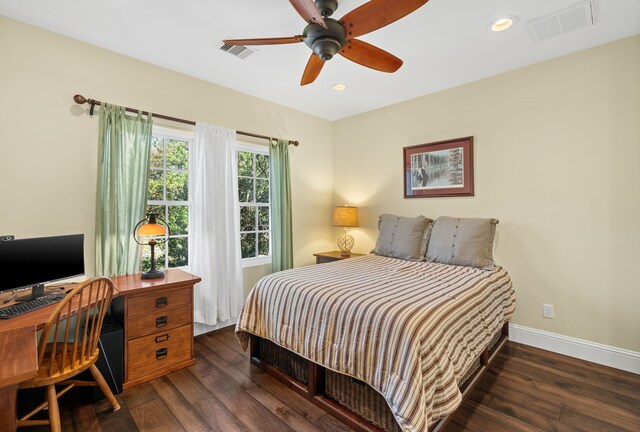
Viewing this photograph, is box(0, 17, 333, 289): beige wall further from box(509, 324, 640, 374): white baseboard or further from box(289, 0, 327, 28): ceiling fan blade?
box(509, 324, 640, 374): white baseboard

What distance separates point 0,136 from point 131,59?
1160 mm

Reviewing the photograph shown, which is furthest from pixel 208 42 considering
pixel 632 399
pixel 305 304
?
pixel 632 399

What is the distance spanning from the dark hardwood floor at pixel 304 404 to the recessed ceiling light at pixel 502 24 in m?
2.64

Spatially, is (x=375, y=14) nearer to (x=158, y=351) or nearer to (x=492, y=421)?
(x=492, y=421)

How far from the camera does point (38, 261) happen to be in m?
1.96

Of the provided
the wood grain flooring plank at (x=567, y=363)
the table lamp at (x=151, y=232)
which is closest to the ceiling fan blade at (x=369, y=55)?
the table lamp at (x=151, y=232)

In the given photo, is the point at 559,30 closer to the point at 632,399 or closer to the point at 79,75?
the point at 632,399

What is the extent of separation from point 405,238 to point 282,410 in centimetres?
205

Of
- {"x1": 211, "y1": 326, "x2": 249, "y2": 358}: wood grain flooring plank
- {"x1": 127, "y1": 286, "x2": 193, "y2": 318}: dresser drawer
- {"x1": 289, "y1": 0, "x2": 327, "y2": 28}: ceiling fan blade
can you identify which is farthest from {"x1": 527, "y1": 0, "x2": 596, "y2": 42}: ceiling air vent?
{"x1": 211, "y1": 326, "x2": 249, "y2": 358}: wood grain flooring plank

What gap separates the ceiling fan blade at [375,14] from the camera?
1.55 m

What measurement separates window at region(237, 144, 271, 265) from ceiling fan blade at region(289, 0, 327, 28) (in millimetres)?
2090

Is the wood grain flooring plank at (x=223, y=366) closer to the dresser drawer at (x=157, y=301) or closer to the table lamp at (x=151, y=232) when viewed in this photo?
the dresser drawer at (x=157, y=301)

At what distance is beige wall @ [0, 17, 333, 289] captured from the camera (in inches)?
84.7

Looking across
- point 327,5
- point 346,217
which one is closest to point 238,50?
point 327,5
